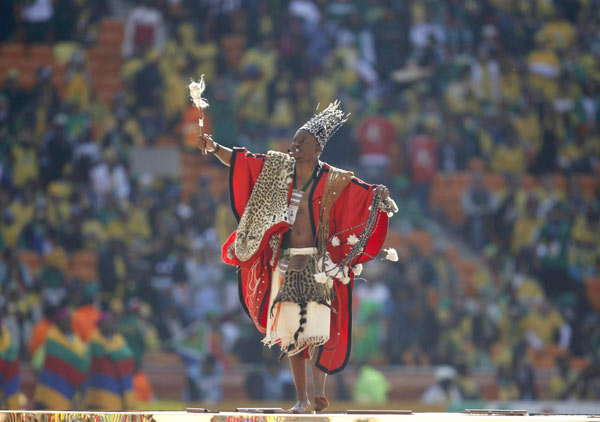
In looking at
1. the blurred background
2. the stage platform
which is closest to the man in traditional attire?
the stage platform

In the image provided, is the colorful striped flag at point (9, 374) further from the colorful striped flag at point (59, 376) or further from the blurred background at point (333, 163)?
the colorful striped flag at point (59, 376)

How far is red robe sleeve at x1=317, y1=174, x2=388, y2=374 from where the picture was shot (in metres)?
5.92

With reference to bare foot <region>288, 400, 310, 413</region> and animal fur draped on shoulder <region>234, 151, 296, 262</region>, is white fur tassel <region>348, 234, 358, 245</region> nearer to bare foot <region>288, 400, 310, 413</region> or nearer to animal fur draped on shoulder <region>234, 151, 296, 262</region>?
animal fur draped on shoulder <region>234, 151, 296, 262</region>

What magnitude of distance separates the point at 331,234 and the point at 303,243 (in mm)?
213

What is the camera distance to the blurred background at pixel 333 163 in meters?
12.2

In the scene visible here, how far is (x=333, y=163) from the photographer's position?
13750 millimetres

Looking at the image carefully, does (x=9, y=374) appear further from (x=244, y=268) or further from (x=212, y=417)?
(x=212, y=417)

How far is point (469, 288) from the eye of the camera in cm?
1302

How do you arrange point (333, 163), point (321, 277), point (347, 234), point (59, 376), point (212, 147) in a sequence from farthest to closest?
point (333, 163) < point (59, 376) < point (347, 234) < point (212, 147) < point (321, 277)

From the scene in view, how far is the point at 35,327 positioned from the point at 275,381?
2.85 meters

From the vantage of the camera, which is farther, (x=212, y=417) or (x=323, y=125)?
(x=323, y=125)

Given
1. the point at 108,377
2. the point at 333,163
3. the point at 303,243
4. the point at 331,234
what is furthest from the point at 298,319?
the point at 333,163

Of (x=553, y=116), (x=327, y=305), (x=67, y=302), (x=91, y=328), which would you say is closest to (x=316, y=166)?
(x=327, y=305)

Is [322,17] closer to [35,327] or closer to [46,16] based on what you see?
[46,16]
